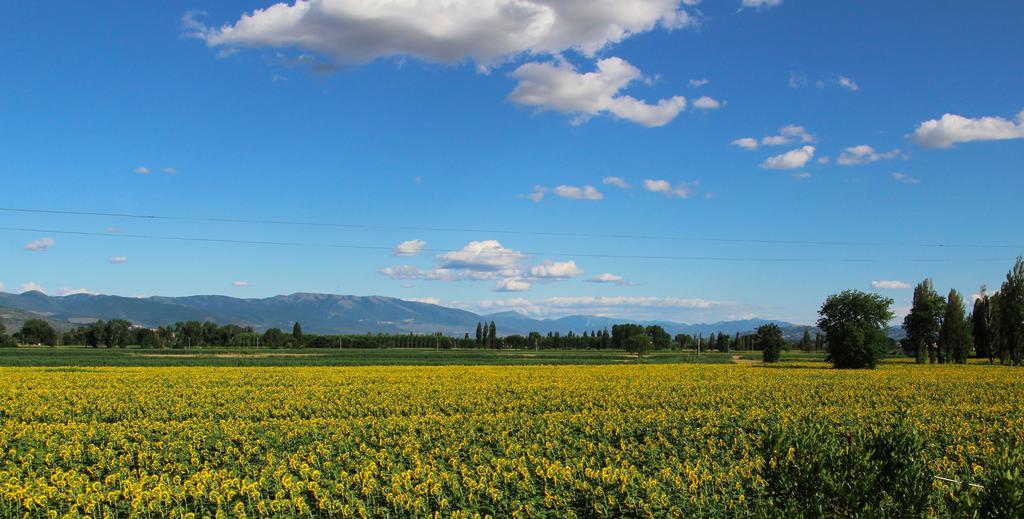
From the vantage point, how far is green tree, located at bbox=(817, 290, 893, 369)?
68812 millimetres

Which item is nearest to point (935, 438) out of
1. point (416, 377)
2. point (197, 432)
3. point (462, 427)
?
point (462, 427)

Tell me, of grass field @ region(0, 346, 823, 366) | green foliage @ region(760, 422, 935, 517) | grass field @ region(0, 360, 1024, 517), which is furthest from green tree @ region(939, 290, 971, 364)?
green foliage @ region(760, 422, 935, 517)

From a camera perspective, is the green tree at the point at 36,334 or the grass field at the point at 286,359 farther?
the green tree at the point at 36,334

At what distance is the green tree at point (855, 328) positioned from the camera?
68812 millimetres

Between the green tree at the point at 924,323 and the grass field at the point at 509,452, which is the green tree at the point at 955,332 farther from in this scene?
the grass field at the point at 509,452

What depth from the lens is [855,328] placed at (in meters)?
70.2

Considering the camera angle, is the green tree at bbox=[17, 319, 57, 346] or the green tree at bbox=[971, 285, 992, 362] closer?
the green tree at bbox=[971, 285, 992, 362]

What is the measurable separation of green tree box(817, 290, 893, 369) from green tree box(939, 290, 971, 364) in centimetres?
2728

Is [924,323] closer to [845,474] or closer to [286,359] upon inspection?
[286,359]

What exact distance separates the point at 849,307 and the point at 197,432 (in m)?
73.0

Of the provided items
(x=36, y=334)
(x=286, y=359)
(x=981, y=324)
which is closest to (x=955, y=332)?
(x=981, y=324)

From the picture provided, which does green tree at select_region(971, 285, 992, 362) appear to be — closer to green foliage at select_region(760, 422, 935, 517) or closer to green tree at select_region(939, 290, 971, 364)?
green tree at select_region(939, 290, 971, 364)

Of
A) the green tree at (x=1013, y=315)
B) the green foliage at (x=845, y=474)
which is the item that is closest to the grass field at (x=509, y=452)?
the green foliage at (x=845, y=474)

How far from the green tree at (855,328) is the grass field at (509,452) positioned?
101 ft
